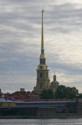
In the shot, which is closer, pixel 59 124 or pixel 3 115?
pixel 59 124

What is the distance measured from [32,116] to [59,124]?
47845 millimetres

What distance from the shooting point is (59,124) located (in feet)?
471

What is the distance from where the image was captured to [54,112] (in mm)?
195625

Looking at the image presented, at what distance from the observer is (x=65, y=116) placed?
19225 centimetres

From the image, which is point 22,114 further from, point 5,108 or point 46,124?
point 46,124

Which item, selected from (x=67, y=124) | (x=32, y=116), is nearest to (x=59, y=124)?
(x=67, y=124)

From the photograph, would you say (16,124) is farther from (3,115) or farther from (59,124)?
(3,115)

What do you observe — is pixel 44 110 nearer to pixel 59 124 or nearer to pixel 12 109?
pixel 12 109

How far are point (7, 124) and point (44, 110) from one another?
49.1 meters

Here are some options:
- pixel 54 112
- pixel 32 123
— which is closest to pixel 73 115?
pixel 54 112

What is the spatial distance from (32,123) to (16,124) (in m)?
5.19

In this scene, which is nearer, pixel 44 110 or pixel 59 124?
pixel 59 124

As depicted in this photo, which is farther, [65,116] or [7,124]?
[65,116]

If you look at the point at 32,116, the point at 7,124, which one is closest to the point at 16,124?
the point at 7,124
